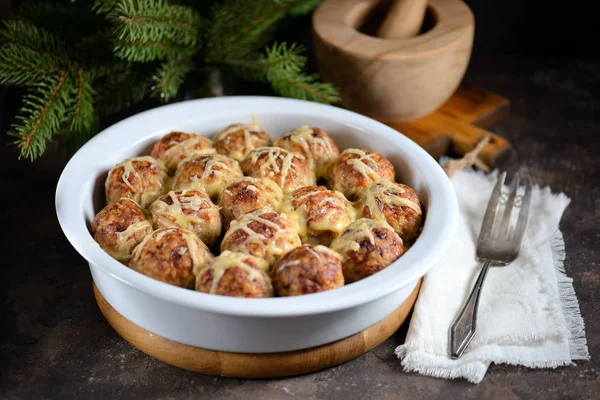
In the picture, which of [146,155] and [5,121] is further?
[5,121]

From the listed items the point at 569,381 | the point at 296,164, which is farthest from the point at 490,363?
the point at 296,164

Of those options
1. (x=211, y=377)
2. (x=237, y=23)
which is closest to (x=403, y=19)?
(x=237, y=23)

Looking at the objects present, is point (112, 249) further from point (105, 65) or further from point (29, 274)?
point (105, 65)

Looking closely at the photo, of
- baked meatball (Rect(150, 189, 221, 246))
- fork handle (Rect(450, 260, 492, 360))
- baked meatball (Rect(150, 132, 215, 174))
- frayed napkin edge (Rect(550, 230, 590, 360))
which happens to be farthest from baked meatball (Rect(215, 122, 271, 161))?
frayed napkin edge (Rect(550, 230, 590, 360))

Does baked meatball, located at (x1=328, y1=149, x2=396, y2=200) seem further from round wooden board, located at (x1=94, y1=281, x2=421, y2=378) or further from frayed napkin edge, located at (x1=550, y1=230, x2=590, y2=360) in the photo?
frayed napkin edge, located at (x1=550, y1=230, x2=590, y2=360)

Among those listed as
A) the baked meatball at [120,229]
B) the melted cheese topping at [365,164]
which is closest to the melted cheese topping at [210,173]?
the baked meatball at [120,229]
